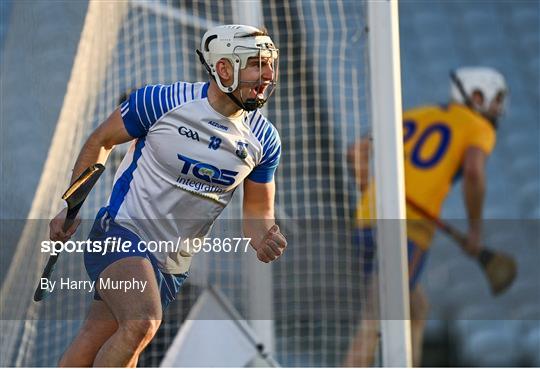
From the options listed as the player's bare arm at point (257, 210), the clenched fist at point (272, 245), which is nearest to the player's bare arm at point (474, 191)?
the player's bare arm at point (257, 210)

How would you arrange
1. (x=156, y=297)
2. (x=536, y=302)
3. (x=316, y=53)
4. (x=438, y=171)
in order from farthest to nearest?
1. (x=536, y=302)
2. (x=438, y=171)
3. (x=316, y=53)
4. (x=156, y=297)

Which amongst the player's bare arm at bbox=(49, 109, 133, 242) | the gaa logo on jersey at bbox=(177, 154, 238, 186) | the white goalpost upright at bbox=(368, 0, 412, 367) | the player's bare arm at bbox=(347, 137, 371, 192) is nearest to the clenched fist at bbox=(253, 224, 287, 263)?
the gaa logo on jersey at bbox=(177, 154, 238, 186)

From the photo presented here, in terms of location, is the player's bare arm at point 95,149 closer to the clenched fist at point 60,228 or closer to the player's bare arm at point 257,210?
the clenched fist at point 60,228

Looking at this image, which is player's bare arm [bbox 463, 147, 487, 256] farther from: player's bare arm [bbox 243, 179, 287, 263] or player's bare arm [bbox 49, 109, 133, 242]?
player's bare arm [bbox 49, 109, 133, 242]

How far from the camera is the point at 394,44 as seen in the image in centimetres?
671

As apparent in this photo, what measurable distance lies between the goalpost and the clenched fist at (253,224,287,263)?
103 centimetres

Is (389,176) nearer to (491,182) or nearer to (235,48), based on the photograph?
(235,48)

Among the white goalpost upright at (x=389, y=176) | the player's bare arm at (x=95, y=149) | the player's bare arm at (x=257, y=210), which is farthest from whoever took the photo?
the white goalpost upright at (x=389, y=176)

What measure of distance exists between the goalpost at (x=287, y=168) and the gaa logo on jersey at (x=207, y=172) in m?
0.98

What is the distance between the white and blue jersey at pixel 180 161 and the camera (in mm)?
5645

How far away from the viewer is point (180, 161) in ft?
18.6

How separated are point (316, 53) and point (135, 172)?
1.68 m

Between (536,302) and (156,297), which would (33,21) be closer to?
(156,297)

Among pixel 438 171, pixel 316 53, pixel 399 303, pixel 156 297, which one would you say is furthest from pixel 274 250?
pixel 438 171
